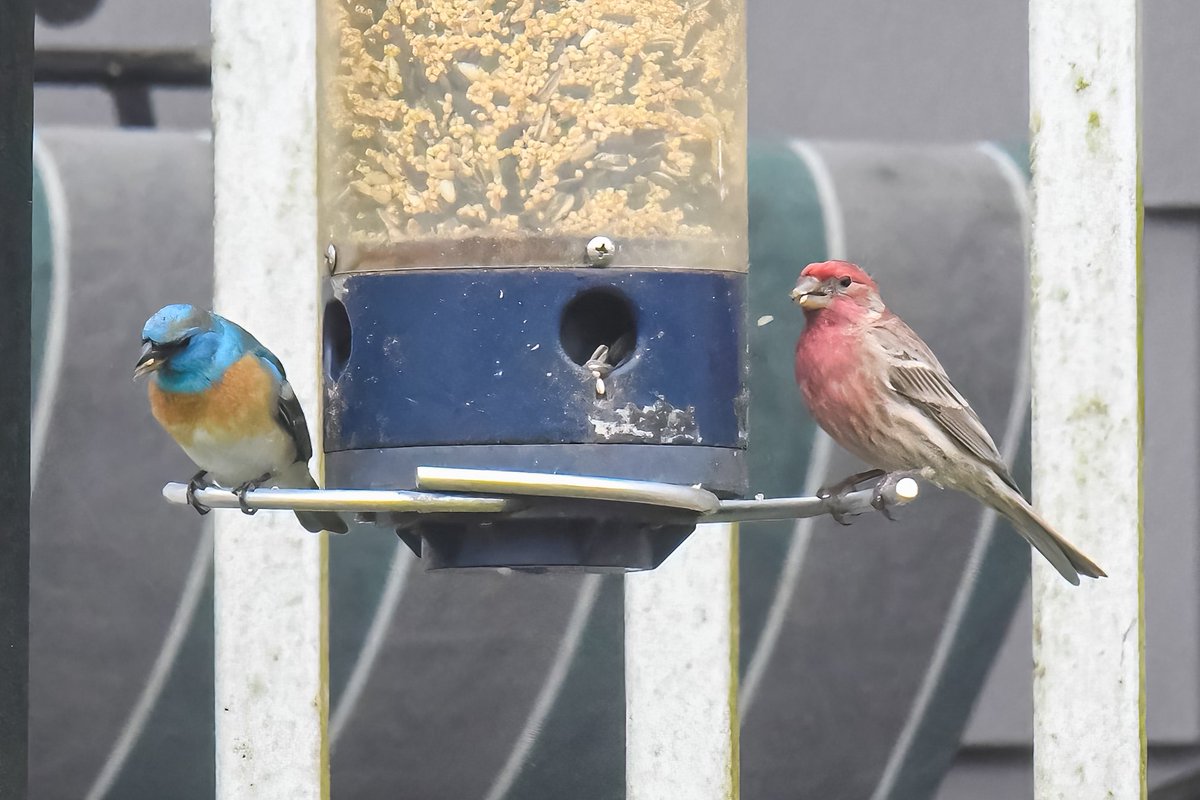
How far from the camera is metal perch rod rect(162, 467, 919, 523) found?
9.44 feet

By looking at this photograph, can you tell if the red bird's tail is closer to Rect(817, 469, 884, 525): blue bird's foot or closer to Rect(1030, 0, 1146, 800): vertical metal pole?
Rect(817, 469, 884, 525): blue bird's foot

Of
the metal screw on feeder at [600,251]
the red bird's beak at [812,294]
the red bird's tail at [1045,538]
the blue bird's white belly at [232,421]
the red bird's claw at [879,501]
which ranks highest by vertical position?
the metal screw on feeder at [600,251]

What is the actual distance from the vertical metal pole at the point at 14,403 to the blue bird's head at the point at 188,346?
3.37ft

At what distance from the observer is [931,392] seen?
411 cm

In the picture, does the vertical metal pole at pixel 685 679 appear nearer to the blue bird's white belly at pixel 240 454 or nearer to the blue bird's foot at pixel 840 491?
the blue bird's foot at pixel 840 491

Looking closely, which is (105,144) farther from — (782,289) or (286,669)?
(782,289)

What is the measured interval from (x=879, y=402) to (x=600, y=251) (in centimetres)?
95

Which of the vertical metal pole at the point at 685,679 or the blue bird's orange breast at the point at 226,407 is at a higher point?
the blue bird's orange breast at the point at 226,407

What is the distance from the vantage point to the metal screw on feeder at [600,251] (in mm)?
3293

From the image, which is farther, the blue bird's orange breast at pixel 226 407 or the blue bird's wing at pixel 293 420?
the blue bird's wing at pixel 293 420

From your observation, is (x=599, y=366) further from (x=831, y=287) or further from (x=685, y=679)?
(x=685, y=679)

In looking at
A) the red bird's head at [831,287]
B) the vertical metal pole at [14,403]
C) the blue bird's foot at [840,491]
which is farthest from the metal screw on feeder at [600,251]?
the vertical metal pole at [14,403]

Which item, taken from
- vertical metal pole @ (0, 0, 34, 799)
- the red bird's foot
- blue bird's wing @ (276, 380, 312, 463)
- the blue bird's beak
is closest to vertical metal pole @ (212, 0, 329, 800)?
blue bird's wing @ (276, 380, 312, 463)

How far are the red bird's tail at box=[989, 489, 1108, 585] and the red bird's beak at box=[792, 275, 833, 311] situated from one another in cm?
51
